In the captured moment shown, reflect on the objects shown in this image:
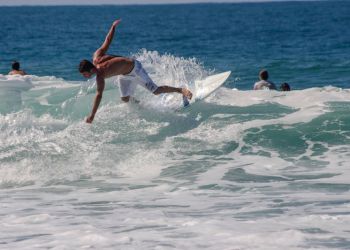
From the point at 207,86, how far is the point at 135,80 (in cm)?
182

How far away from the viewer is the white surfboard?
13432 mm

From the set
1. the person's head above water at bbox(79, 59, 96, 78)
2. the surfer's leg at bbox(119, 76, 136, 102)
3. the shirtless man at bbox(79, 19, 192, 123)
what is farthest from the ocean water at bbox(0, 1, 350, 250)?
the person's head above water at bbox(79, 59, 96, 78)

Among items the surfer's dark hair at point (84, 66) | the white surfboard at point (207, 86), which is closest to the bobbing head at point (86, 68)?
the surfer's dark hair at point (84, 66)

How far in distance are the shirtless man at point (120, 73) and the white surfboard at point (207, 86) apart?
0.86m

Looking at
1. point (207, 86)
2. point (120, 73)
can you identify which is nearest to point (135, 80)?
point (120, 73)

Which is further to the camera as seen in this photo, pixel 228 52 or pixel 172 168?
pixel 228 52

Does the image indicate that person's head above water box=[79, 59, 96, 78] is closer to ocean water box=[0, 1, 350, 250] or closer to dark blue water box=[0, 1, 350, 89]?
ocean water box=[0, 1, 350, 250]

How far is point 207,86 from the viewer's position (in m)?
13.6

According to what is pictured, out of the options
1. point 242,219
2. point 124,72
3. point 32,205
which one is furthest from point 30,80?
point 242,219

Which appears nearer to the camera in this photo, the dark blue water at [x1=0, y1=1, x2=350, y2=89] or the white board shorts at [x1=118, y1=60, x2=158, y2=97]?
the white board shorts at [x1=118, y1=60, x2=158, y2=97]

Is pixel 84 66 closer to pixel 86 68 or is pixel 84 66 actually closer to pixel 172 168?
pixel 86 68

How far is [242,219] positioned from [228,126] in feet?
17.3

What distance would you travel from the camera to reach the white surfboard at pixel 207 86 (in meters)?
13.4

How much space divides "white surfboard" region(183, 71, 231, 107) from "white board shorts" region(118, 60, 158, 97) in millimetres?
1148
